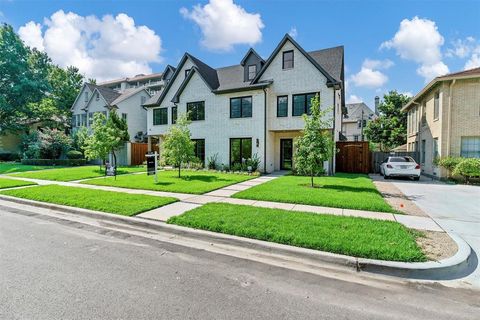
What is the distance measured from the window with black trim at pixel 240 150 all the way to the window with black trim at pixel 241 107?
5.87 ft

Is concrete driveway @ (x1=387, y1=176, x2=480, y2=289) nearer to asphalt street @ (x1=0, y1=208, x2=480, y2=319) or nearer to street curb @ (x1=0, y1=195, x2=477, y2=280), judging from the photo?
street curb @ (x1=0, y1=195, x2=477, y2=280)

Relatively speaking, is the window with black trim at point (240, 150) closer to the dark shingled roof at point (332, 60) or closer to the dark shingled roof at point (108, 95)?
the dark shingled roof at point (332, 60)

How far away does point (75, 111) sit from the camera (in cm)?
3253

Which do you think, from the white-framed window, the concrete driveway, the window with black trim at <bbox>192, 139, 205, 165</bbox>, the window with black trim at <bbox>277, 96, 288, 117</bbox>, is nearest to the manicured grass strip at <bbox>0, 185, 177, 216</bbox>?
the concrete driveway

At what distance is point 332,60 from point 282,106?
16.4ft

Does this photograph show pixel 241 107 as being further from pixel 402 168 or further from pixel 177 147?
pixel 402 168

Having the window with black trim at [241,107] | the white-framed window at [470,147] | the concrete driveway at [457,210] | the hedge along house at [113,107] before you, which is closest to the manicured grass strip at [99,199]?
the concrete driveway at [457,210]

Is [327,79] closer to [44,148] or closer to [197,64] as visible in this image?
[197,64]

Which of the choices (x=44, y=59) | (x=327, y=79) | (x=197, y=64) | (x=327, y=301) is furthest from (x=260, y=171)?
(x=44, y=59)

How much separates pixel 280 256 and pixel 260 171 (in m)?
12.7

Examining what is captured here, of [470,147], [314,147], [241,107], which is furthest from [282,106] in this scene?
[470,147]

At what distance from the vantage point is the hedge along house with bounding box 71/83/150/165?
94.4ft

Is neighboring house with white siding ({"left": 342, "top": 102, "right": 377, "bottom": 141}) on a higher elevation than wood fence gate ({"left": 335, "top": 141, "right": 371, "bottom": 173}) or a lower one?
higher

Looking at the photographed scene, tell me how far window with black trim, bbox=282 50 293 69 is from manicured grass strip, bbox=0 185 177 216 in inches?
499
